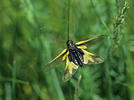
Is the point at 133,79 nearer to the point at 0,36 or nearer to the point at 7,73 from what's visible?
the point at 7,73

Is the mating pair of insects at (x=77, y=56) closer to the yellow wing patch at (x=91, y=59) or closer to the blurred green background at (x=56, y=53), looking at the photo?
the yellow wing patch at (x=91, y=59)

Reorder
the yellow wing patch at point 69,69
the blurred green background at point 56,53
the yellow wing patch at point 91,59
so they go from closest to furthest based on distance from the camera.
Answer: the yellow wing patch at point 69,69, the yellow wing patch at point 91,59, the blurred green background at point 56,53

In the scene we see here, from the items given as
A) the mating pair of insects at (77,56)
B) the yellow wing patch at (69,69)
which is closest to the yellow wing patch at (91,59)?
the mating pair of insects at (77,56)

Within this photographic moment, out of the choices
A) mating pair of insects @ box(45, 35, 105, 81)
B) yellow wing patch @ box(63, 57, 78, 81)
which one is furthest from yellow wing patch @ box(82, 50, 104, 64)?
yellow wing patch @ box(63, 57, 78, 81)

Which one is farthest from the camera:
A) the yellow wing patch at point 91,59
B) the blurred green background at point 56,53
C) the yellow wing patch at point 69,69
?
the blurred green background at point 56,53

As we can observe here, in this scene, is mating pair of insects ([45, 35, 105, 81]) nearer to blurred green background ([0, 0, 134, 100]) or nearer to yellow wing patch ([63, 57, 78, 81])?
yellow wing patch ([63, 57, 78, 81])

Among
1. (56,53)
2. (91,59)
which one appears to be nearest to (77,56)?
(91,59)

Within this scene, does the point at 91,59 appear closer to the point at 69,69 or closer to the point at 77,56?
the point at 77,56

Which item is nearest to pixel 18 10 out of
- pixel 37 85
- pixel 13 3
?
pixel 13 3
